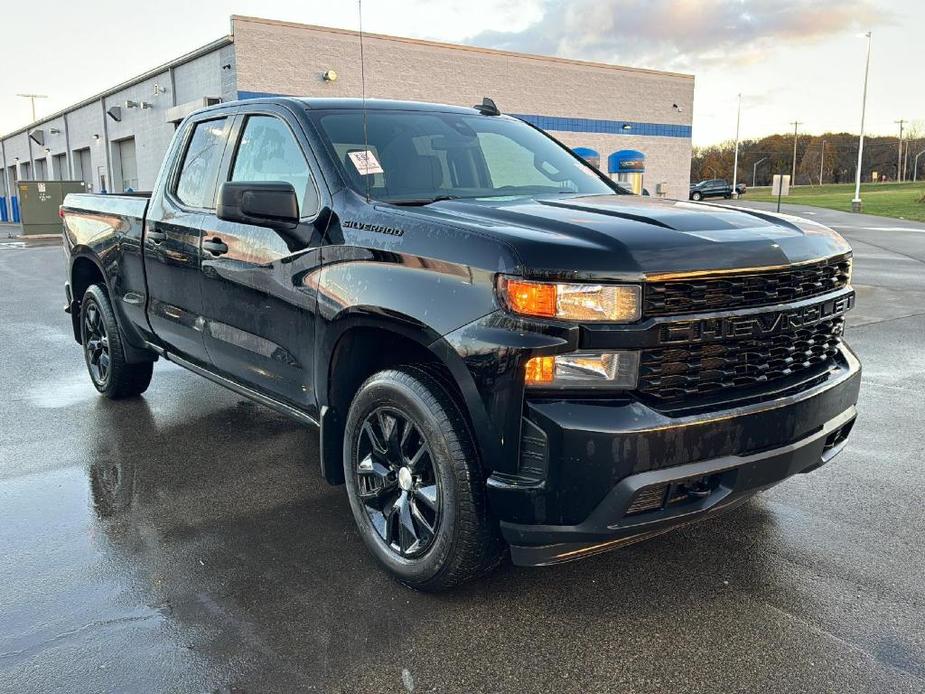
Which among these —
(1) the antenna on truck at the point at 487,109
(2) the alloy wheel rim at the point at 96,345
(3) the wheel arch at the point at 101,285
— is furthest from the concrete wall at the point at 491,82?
(1) the antenna on truck at the point at 487,109

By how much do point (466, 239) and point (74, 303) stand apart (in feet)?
15.4

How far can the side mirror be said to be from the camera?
11.1 ft

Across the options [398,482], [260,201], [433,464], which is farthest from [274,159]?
[433,464]

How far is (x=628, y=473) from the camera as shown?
8.37 feet

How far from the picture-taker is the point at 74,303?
20.9 feet

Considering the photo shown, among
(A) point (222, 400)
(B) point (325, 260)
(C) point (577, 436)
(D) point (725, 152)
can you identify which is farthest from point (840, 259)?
(D) point (725, 152)

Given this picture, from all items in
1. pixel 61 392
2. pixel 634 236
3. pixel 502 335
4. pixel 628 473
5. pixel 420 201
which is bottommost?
pixel 61 392

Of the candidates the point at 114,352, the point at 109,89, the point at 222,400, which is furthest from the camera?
the point at 109,89

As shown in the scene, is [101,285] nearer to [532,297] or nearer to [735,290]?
[532,297]

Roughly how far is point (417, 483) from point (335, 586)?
56 centimetres

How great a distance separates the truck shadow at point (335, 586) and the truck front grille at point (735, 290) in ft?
3.80

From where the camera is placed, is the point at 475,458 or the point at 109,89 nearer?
the point at 475,458

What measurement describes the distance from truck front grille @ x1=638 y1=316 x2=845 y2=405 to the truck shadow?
2.89 feet

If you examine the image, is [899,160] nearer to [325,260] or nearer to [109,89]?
[109,89]
